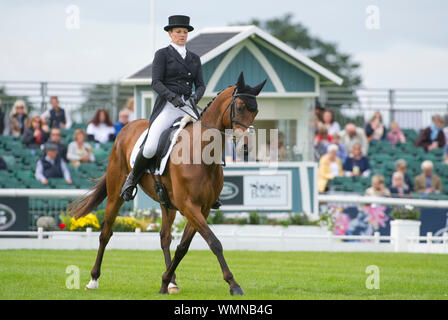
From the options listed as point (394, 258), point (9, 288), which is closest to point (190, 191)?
point (9, 288)

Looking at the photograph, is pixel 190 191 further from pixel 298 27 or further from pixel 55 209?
pixel 298 27

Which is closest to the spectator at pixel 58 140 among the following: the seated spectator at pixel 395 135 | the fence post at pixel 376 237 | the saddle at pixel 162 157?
the fence post at pixel 376 237

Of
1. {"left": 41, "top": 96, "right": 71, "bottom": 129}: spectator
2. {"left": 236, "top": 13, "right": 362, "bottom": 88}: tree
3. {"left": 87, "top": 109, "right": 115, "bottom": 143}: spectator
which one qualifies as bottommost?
{"left": 87, "top": 109, "right": 115, "bottom": 143}: spectator

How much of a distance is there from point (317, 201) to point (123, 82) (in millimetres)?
5843

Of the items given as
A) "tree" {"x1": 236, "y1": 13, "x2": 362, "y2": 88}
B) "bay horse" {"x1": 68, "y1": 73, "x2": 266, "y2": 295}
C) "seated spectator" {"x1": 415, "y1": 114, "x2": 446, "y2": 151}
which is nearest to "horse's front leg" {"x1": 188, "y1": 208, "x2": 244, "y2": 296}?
"bay horse" {"x1": 68, "y1": 73, "x2": 266, "y2": 295}

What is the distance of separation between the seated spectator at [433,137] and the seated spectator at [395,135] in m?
0.52

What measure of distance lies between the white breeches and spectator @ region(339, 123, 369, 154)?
1464cm

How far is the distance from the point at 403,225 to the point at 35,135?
10033 millimetres

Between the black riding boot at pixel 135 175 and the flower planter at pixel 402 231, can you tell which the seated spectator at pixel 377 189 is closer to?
the flower planter at pixel 402 231

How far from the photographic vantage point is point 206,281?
12.4 meters

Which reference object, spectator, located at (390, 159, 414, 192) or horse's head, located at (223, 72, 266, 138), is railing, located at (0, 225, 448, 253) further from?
horse's head, located at (223, 72, 266, 138)

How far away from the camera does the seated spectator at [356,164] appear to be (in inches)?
982

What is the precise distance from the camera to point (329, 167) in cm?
2406

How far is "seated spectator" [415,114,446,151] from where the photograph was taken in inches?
1101
